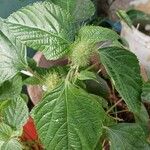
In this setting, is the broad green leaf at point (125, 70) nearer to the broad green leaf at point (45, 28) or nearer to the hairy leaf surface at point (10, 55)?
the broad green leaf at point (45, 28)

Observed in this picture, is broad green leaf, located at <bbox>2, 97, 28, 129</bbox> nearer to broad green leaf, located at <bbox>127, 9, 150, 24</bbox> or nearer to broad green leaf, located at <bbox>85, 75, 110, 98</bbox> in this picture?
broad green leaf, located at <bbox>85, 75, 110, 98</bbox>

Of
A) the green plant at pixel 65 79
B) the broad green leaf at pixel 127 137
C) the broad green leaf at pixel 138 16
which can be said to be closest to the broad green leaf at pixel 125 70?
Result: the green plant at pixel 65 79

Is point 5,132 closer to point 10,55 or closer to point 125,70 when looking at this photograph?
point 10,55

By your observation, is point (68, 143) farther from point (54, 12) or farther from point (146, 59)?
point (146, 59)

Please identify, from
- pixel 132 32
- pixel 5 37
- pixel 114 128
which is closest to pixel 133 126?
pixel 114 128

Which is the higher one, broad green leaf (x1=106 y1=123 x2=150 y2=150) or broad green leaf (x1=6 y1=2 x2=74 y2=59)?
broad green leaf (x1=6 y1=2 x2=74 y2=59)

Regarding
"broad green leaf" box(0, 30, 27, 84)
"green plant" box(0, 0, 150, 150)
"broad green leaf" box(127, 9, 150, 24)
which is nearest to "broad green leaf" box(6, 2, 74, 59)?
"green plant" box(0, 0, 150, 150)
